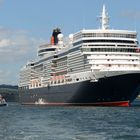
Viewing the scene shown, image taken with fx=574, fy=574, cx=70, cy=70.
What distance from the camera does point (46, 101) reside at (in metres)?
136

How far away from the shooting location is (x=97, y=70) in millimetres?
Answer: 109500

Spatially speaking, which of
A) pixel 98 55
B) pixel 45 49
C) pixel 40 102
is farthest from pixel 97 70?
pixel 45 49

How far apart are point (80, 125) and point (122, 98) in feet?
157

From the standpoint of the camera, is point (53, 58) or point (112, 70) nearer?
point (112, 70)

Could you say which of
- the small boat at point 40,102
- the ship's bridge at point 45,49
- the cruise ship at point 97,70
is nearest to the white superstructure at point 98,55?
the cruise ship at point 97,70

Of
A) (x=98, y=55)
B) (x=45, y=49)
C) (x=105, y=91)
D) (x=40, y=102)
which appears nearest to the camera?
(x=105, y=91)

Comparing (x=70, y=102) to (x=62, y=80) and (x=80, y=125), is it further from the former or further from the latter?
(x=80, y=125)

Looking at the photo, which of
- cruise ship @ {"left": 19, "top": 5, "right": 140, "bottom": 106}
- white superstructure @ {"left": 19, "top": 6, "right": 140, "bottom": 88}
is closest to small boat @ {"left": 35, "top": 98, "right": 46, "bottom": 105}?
cruise ship @ {"left": 19, "top": 5, "right": 140, "bottom": 106}

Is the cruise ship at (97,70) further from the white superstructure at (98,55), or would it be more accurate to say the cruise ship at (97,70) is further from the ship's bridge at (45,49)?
the ship's bridge at (45,49)

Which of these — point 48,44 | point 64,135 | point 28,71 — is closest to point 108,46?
point 48,44

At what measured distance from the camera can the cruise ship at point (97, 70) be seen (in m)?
106

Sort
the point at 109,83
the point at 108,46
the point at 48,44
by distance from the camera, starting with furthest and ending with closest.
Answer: the point at 48,44 → the point at 108,46 → the point at 109,83

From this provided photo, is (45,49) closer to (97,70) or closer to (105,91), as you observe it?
(97,70)

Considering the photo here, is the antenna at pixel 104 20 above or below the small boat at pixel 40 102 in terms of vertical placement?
above
